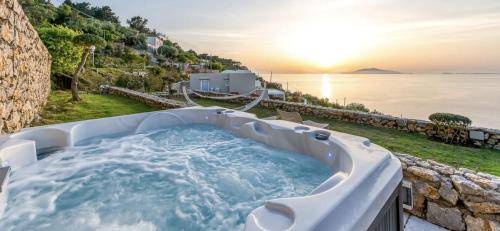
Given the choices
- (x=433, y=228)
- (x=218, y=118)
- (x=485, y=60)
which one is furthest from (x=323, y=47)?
(x=433, y=228)

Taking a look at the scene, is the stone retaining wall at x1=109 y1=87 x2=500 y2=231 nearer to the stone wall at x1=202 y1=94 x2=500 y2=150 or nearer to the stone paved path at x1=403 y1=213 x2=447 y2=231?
A: the stone paved path at x1=403 y1=213 x2=447 y2=231

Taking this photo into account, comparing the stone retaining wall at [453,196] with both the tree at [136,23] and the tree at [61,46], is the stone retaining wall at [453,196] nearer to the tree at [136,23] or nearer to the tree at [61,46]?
the tree at [61,46]

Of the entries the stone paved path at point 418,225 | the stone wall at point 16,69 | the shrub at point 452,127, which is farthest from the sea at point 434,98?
the stone wall at point 16,69

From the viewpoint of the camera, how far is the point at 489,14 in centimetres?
526

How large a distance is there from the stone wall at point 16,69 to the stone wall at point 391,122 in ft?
16.9

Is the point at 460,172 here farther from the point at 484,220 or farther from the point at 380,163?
the point at 380,163

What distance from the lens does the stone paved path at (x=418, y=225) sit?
202 cm

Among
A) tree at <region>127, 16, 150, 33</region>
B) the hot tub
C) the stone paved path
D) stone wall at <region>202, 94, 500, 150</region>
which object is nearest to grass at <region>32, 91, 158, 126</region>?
the hot tub

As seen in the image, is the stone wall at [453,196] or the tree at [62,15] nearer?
the stone wall at [453,196]

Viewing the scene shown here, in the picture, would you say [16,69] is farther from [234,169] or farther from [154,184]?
[234,169]

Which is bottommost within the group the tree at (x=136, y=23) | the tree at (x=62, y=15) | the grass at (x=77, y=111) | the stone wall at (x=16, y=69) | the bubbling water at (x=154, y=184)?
the bubbling water at (x=154, y=184)

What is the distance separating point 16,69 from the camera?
370 centimetres

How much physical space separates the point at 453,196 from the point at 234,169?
1677 mm

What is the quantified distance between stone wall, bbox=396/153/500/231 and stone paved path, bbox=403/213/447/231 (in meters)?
0.04
